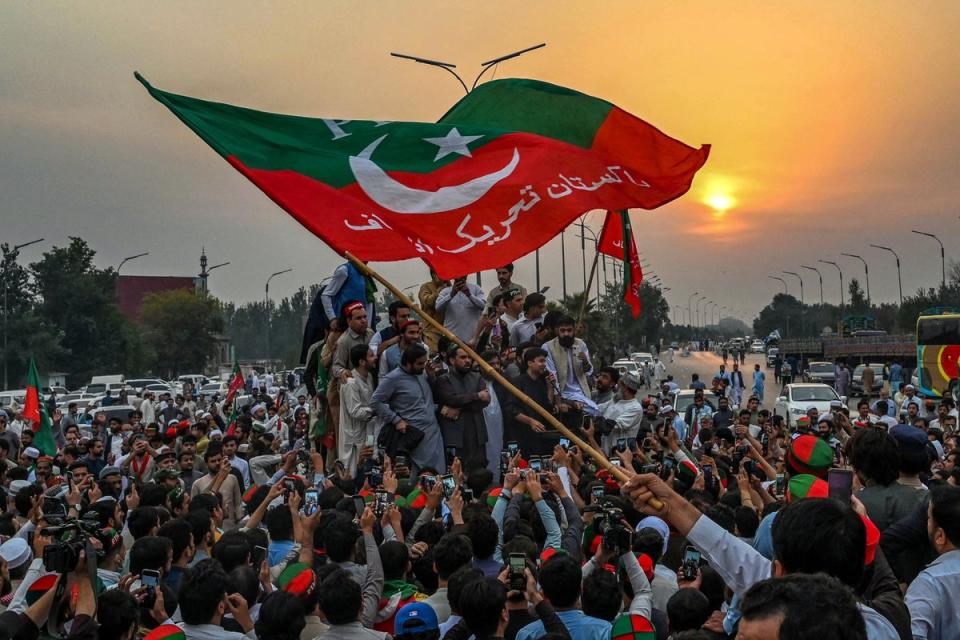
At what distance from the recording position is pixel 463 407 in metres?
10.4

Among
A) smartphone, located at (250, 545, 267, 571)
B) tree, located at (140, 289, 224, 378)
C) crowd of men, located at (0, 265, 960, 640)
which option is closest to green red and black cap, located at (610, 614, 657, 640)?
crowd of men, located at (0, 265, 960, 640)

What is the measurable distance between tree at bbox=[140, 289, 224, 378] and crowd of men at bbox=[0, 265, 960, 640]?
215 ft

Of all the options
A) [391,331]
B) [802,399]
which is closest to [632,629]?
[391,331]

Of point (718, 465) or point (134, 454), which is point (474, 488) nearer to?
point (718, 465)

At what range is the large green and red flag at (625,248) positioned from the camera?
1320 cm

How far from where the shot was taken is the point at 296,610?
15.6 feet

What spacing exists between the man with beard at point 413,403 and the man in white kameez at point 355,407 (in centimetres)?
37

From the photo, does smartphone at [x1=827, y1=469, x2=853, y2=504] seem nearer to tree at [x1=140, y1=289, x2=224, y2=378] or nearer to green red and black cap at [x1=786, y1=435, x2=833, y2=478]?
green red and black cap at [x1=786, y1=435, x2=833, y2=478]

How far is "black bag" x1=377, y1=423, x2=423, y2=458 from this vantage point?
10000 mm

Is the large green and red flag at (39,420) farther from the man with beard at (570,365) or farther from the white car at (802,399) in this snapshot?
the white car at (802,399)

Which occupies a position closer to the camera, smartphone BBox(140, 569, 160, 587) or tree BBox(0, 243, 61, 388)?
smartphone BBox(140, 569, 160, 587)

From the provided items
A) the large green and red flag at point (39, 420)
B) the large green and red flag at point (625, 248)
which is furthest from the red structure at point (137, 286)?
the large green and red flag at point (625, 248)

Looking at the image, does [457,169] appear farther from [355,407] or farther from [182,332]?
[182,332]

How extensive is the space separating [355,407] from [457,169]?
266cm
